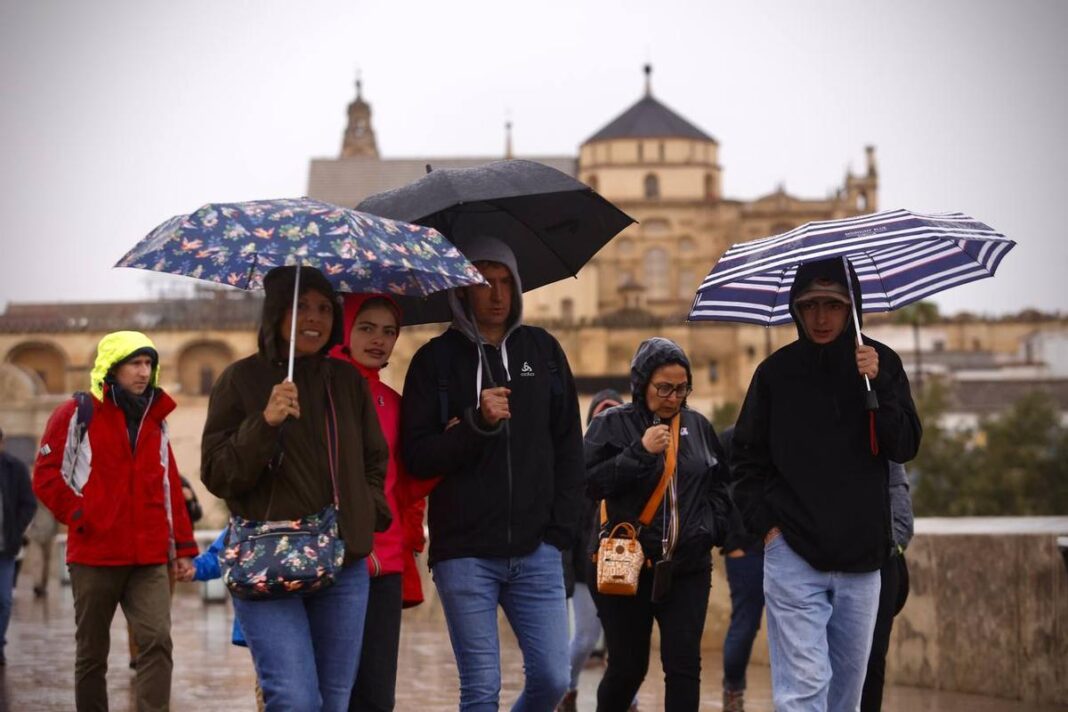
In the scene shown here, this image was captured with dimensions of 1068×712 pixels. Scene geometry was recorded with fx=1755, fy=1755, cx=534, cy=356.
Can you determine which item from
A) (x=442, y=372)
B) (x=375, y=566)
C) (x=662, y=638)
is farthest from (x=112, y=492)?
(x=662, y=638)

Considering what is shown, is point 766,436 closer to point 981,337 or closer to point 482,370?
point 482,370

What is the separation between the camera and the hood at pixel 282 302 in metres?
5.84

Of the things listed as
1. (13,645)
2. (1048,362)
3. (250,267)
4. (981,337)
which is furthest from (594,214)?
(981,337)

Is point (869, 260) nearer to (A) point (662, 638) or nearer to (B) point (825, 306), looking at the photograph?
(B) point (825, 306)

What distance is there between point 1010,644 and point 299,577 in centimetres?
572

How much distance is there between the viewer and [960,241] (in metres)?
7.38

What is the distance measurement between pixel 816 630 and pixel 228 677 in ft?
19.5

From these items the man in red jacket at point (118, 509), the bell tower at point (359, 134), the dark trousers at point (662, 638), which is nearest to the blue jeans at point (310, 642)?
the dark trousers at point (662, 638)

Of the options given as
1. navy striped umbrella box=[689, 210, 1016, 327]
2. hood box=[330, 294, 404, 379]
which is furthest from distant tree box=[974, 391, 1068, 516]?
hood box=[330, 294, 404, 379]

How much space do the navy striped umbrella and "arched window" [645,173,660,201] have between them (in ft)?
371

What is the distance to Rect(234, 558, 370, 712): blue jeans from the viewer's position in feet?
18.4

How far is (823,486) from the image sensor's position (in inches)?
256

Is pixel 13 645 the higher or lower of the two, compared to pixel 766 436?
lower

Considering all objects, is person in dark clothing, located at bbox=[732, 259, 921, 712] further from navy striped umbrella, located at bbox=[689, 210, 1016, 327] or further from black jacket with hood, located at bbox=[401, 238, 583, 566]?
black jacket with hood, located at bbox=[401, 238, 583, 566]
